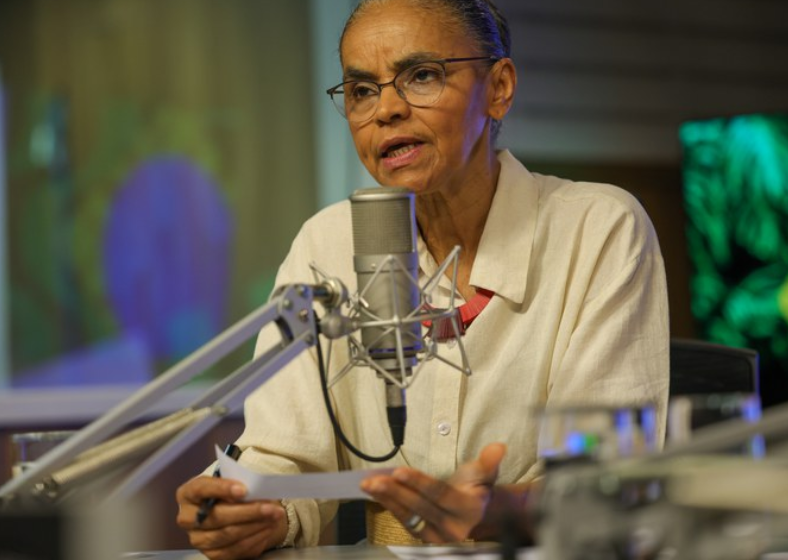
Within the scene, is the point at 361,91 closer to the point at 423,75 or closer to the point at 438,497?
the point at 423,75

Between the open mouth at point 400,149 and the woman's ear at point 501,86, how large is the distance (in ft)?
0.71

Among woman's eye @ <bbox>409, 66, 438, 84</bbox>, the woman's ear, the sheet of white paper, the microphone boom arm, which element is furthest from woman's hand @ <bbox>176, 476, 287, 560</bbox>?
the woman's ear

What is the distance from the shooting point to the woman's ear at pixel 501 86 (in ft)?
6.85

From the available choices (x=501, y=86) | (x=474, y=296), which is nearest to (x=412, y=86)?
(x=501, y=86)

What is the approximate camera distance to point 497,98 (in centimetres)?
211

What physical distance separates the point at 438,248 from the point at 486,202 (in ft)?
0.38

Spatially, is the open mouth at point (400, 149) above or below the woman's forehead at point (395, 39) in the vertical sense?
below

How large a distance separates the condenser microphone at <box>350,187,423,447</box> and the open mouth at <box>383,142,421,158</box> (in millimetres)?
540

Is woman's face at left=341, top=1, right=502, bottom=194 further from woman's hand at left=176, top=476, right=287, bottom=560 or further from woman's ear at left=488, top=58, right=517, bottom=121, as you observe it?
woman's hand at left=176, top=476, right=287, bottom=560

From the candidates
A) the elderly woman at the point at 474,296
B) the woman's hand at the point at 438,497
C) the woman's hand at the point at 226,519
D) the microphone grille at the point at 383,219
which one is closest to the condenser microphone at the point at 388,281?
the microphone grille at the point at 383,219

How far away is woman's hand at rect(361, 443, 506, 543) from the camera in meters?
1.34

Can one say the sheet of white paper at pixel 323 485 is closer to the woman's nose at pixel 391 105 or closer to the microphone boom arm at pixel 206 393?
the microphone boom arm at pixel 206 393

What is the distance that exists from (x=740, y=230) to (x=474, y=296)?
270 centimetres

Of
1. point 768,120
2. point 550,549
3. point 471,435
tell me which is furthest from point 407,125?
point 768,120
